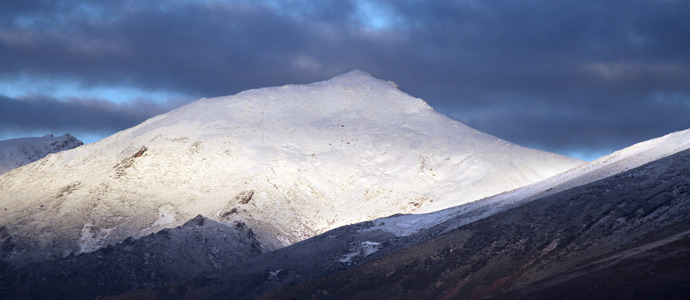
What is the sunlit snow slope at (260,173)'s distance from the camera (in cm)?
4053

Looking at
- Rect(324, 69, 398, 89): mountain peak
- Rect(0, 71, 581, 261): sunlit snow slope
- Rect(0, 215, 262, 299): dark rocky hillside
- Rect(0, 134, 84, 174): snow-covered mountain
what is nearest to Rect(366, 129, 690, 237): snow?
Rect(0, 71, 581, 261): sunlit snow slope

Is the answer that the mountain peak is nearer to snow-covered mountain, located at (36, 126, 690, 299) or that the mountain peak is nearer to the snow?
the snow

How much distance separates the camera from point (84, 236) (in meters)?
38.5

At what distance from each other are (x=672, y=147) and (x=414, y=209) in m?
17.5

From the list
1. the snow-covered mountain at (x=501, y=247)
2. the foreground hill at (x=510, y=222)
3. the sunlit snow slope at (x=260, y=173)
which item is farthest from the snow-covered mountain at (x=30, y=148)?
the foreground hill at (x=510, y=222)

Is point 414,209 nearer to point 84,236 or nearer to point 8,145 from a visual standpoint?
point 84,236

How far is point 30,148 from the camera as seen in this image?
8012 cm

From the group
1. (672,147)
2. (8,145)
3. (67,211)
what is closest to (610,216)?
(672,147)

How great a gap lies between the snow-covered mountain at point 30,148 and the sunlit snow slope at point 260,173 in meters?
27.6

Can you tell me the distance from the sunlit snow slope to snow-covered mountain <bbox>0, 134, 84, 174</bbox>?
27.6 meters

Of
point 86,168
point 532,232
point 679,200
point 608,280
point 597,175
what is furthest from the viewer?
point 86,168

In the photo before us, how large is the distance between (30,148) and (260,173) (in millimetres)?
47333

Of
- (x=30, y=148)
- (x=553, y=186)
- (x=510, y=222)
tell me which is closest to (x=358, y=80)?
(x=553, y=186)

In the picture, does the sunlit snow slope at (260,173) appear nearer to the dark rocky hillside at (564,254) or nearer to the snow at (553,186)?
the snow at (553,186)
